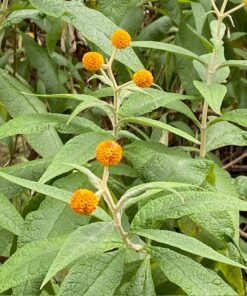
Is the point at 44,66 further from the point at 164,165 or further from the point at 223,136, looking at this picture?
the point at 164,165

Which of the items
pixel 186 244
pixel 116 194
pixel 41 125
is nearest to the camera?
pixel 186 244

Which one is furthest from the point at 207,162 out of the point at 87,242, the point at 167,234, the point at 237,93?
the point at 237,93

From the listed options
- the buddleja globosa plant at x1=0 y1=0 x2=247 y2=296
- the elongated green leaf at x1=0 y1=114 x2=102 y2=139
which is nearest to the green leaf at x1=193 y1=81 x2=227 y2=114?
the buddleja globosa plant at x1=0 y1=0 x2=247 y2=296

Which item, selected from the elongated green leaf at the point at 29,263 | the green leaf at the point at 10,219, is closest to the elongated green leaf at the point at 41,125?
the green leaf at the point at 10,219

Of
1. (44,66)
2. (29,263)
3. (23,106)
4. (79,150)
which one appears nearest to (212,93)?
(79,150)

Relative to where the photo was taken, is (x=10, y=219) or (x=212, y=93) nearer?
(x=10, y=219)

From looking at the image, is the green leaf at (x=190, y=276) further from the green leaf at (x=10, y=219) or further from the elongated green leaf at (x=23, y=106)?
the elongated green leaf at (x=23, y=106)

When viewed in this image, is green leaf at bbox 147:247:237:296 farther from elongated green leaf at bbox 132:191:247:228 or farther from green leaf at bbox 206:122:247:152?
green leaf at bbox 206:122:247:152
